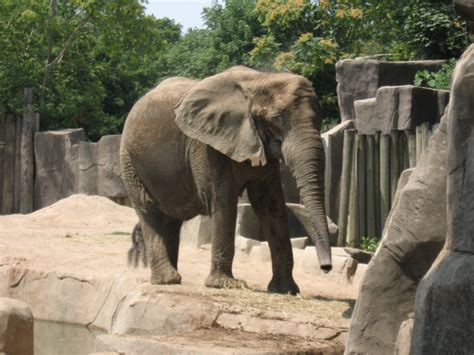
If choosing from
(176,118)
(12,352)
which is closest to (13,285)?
(176,118)

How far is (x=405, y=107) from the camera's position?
13.6m

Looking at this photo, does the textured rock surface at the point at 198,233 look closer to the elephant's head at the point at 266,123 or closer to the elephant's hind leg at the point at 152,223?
the elephant's hind leg at the point at 152,223

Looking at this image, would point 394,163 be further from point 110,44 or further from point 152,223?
point 110,44

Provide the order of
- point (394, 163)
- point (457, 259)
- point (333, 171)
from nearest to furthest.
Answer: point (457, 259), point (394, 163), point (333, 171)

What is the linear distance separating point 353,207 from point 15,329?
552 centimetres

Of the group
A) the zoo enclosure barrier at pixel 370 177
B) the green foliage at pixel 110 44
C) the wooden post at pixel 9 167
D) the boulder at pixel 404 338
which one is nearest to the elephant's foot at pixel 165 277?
the zoo enclosure barrier at pixel 370 177

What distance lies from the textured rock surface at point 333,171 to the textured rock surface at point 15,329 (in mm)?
5754

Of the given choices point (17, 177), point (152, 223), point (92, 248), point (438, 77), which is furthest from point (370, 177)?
point (17, 177)

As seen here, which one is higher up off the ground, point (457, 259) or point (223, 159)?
point (223, 159)

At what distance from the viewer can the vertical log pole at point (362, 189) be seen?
1290 centimetres

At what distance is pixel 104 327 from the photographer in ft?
34.2

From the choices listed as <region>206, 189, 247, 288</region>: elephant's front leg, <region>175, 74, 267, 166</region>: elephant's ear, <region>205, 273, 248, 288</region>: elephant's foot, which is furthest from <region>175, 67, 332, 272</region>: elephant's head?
<region>205, 273, 248, 288</region>: elephant's foot

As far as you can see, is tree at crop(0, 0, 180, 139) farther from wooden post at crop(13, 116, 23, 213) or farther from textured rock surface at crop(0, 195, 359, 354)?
textured rock surface at crop(0, 195, 359, 354)

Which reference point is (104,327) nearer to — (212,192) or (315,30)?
(212,192)
